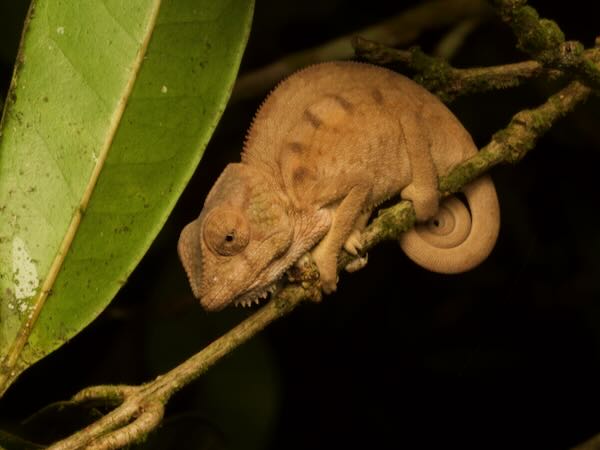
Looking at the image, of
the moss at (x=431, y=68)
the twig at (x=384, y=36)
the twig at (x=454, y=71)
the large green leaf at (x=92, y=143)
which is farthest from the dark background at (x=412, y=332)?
the large green leaf at (x=92, y=143)

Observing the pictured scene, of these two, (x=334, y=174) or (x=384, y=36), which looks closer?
(x=334, y=174)

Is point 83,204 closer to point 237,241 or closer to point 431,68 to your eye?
point 237,241

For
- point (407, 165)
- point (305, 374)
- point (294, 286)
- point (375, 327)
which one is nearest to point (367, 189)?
point (407, 165)

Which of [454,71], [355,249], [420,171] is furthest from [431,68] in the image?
[355,249]

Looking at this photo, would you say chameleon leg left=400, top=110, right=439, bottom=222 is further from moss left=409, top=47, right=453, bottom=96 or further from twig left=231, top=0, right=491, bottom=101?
twig left=231, top=0, right=491, bottom=101

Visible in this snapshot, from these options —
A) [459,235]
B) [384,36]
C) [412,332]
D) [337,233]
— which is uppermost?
[384,36]

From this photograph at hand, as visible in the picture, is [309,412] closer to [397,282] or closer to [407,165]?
[397,282]
